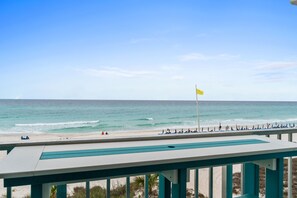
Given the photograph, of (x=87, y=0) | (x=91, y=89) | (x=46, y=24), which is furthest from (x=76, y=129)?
(x=91, y=89)

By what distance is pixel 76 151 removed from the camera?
4.39 feet

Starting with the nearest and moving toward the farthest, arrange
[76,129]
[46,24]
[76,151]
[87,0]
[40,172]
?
1. [40,172]
2. [76,151]
3. [87,0]
4. [46,24]
5. [76,129]

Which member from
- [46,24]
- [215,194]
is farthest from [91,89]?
[215,194]

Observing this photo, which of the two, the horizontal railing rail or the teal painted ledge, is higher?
the horizontal railing rail

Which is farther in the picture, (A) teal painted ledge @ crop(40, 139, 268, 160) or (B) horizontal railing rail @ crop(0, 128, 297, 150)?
(B) horizontal railing rail @ crop(0, 128, 297, 150)

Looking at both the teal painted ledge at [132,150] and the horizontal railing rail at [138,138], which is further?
the horizontal railing rail at [138,138]

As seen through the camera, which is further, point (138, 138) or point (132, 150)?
point (138, 138)

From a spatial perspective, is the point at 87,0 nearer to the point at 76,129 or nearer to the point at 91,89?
the point at 76,129

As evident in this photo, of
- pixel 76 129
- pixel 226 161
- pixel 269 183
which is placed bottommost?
pixel 76 129

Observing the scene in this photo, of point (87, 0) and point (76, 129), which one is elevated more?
point (87, 0)

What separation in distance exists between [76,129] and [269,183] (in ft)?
63.1

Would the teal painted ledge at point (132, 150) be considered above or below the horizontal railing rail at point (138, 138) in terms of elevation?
below

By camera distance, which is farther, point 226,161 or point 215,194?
point 215,194

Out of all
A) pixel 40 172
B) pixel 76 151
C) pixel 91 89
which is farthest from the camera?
pixel 91 89
